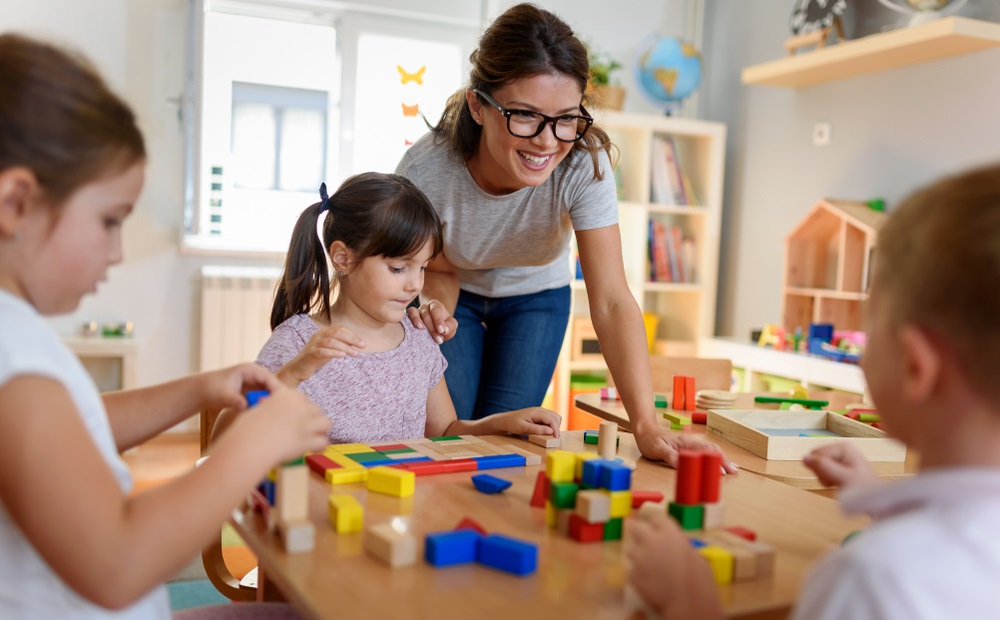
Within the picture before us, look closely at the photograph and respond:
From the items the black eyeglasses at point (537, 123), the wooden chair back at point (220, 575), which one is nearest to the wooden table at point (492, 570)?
the wooden chair back at point (220, 575)

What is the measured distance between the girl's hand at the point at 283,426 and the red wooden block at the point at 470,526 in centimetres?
19

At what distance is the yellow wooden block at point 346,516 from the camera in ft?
3.11

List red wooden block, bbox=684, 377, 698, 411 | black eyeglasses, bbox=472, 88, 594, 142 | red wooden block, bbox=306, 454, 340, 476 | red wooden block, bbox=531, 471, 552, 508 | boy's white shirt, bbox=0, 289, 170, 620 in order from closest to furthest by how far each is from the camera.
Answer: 1. boy's white shirt, bbox=0, 289, 170, 620
2. red wooden block, bbox=531, 471, 552, 508
3. red wooden block, bbox=306, 454, 340, 476
4. black eyeglasses, bbox=472, 88, 594, 142
5. red wooden block, bbox=684, 377, 698, 411

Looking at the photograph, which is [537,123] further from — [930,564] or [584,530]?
[930,564]

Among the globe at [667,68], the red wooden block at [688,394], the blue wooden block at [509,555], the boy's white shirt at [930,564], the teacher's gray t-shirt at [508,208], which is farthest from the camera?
the globe at [667,68]

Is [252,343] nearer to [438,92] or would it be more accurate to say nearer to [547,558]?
[438,92]

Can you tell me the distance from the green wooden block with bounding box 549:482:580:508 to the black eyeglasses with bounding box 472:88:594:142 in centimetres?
88

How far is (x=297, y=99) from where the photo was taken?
434cm

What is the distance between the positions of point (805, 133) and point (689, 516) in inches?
141

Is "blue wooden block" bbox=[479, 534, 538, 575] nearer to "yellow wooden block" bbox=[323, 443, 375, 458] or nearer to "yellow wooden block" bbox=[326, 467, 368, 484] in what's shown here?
"yellow wooden block" bbox=[326, 467, 368, 484]

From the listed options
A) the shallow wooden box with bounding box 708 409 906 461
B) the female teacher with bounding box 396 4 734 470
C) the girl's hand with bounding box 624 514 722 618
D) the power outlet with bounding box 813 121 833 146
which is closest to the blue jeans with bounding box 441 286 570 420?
the female teacher with bounding box 396 4 734 470

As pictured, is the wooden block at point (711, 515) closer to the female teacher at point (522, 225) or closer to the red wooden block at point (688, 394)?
the female teacher at point (522, 225)

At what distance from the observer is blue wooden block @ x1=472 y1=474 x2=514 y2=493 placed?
1.13m

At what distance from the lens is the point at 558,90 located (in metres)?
1.68
